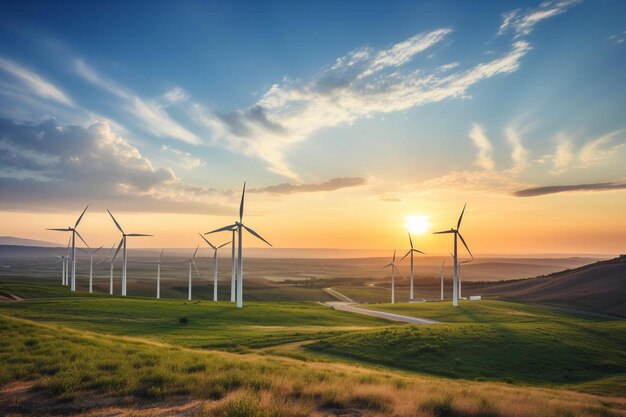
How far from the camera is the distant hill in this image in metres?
122

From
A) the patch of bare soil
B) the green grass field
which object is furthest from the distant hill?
the patch of bare soil

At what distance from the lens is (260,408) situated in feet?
52.5

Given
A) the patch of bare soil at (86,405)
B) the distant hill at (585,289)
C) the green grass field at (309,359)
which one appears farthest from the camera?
the distant hill at (585,289)

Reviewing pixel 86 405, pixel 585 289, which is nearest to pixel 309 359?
pixel 86 405

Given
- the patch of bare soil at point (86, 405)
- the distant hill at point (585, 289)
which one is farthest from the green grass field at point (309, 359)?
the distant hill at point (585, 289)

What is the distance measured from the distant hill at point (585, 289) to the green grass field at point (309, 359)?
5825cm

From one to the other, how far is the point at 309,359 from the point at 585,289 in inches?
5533

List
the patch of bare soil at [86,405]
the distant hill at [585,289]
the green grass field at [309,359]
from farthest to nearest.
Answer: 1. the distant hill at [585,289]
2. the green grass field at [309,359]
3. the patch of bare soil at [86,405]

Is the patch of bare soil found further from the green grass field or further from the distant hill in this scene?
the distant hill

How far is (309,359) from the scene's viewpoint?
37.2 meters

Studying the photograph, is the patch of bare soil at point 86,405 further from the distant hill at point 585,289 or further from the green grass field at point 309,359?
the distant hill at point 585,289

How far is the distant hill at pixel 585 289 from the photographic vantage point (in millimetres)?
121812

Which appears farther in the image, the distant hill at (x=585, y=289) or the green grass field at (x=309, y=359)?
the distant hill at (x=585, y=289)

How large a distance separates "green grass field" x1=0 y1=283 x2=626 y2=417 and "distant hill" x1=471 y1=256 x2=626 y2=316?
58.3m
